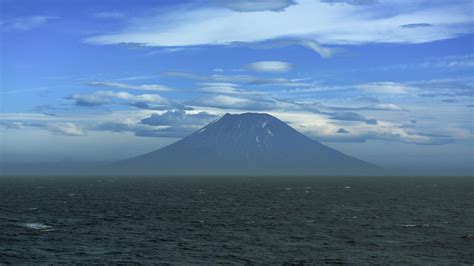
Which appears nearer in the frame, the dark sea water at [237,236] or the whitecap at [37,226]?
the dark sea water at [237,236]

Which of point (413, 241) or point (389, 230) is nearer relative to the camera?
point (413, 241)

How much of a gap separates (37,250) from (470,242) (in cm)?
6335

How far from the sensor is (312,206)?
463ft

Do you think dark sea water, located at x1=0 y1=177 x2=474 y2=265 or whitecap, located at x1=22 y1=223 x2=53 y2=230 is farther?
whitecap, located at x1=22 y1=223 x2=53 y2=230

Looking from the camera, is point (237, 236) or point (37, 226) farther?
point (37, 226)

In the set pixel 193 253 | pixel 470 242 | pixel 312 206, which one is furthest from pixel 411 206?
pixel 193 253

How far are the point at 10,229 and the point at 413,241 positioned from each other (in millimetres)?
67907

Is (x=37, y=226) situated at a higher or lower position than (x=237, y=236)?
lower

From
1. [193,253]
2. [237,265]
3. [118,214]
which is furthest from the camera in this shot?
[118,214]

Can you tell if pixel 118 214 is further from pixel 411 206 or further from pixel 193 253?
pixel 411 206

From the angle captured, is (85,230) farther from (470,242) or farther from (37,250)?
(470,242)

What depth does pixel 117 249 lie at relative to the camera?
73688 millimetres

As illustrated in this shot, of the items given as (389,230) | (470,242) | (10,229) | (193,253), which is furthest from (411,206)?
(10,229)

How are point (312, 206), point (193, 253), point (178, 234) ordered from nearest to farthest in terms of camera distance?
point (193, 253)
point (178, 234)
point (312, 206)
